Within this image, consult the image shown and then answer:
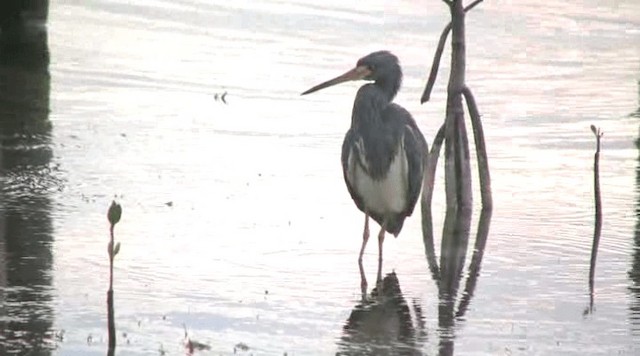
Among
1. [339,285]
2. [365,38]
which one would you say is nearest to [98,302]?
[339,285]

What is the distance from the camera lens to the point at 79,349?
8695 millimetres

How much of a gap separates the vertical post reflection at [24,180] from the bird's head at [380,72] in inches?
88.5

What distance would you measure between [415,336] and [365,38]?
12077mm

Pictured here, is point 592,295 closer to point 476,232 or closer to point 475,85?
point 476,232

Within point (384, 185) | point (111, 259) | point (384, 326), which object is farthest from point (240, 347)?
point (384, 185)

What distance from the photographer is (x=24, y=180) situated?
12977 millimetres

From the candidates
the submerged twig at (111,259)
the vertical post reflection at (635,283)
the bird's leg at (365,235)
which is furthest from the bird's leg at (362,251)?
the submerged twig at (111,259)

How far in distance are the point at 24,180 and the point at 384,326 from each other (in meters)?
4.19

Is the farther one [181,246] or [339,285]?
[181,246]

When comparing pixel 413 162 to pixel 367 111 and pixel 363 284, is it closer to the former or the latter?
pixel 367 111

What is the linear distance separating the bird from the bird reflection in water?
1.21m

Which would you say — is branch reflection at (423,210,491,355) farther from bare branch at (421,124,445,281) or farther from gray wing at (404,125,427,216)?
gray wing at (404,125,427,216)

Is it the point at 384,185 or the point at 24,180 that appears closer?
the point at 384,185

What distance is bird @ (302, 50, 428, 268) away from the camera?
1190 centimetres
